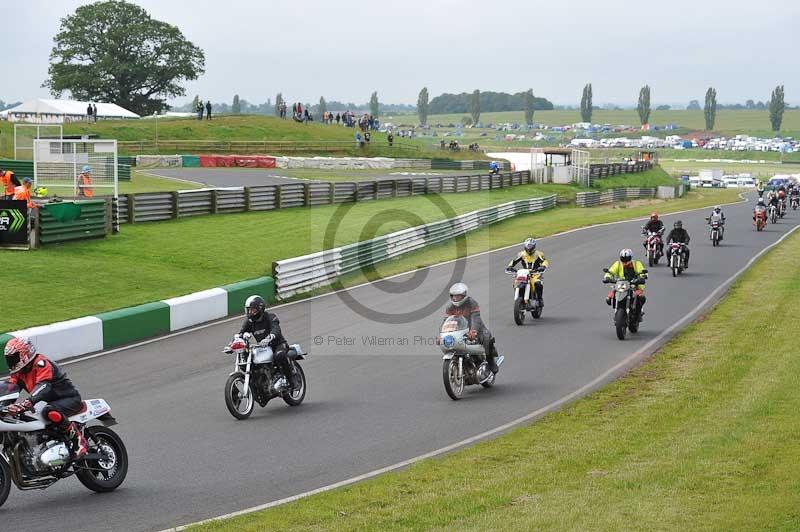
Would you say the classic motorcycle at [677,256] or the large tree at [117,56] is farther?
the large tree at [117,56]

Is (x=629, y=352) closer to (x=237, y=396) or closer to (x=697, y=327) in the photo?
(x=697, y=327)

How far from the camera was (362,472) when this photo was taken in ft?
39.4

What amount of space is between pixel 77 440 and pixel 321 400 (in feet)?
18.0

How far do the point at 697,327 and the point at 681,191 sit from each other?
70.1m

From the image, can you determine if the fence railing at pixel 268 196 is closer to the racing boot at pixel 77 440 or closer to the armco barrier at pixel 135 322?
the armco barrier at pixel 135 322

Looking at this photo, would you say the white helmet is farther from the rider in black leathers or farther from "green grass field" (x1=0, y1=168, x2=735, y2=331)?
"green grass field" (x1=0, y1=168, x2=735, y2=331)

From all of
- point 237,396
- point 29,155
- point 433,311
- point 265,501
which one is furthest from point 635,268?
point 29,155

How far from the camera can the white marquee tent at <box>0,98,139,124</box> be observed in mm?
70312

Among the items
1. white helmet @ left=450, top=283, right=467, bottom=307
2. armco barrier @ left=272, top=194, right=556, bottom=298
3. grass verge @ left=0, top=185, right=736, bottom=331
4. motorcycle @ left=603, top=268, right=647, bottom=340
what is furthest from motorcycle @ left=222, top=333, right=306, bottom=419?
armco barrier @ left=272, top=194, right=556, bottom=298

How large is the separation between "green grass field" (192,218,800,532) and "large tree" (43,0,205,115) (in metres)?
102

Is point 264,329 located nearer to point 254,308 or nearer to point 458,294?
point 254,308

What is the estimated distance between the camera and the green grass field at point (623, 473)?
962cm

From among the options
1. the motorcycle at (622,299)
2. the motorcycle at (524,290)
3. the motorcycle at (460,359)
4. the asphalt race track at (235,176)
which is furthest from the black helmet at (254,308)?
the asphalt race track at (235,176)

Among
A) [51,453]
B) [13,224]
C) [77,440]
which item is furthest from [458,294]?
[13,224]
